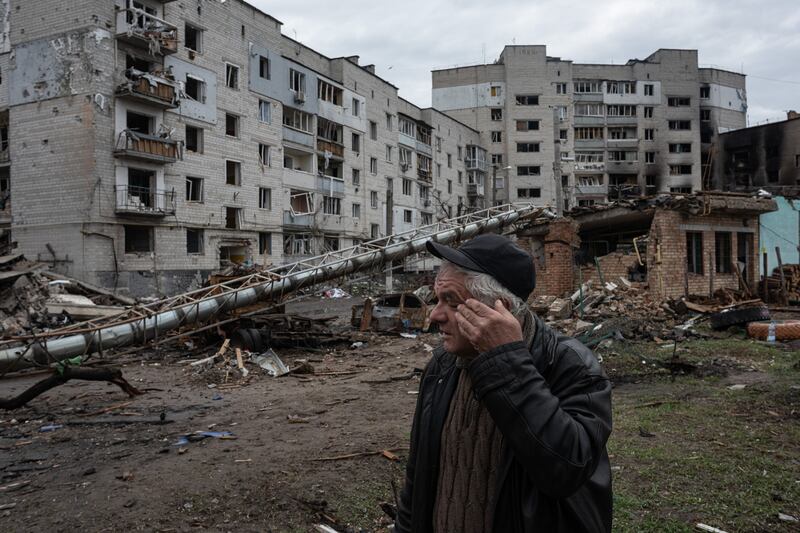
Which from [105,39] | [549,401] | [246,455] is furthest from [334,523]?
[105,39]

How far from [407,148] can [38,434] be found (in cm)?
4308

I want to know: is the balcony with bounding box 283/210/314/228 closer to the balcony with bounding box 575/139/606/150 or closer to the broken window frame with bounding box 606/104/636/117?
the balcony with bounding box 575/139/606/150

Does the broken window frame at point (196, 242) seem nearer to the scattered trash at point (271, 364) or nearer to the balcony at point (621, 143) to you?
the scattered trash at point (271, 364)

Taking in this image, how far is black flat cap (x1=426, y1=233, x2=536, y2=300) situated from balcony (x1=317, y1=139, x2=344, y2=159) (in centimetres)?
3658

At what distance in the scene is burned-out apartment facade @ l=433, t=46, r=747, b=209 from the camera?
58.3 m

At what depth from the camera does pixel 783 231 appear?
22.4 meters

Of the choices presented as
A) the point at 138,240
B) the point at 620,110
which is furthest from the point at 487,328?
the point at 620,110

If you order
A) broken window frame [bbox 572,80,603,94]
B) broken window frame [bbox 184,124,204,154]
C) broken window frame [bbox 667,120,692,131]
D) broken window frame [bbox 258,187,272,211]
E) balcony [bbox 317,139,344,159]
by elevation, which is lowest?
broken window frame [bbox 258,187,272,211]

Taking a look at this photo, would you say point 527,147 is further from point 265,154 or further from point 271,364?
point 271,364

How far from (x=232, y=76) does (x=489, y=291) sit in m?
32.8

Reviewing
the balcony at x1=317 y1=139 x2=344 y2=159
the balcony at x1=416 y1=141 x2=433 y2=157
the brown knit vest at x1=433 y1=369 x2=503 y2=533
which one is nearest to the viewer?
the brown knit vest at x1=433 y1=369 x2=503 y2=533

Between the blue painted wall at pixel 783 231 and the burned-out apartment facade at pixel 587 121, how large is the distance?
35459mm

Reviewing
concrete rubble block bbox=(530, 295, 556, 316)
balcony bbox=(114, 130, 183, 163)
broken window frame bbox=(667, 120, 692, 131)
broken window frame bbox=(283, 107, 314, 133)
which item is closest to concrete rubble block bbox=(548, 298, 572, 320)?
concrete rubble block bbox=(530, 295, 556, 316)

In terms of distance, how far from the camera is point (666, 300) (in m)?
17.4
